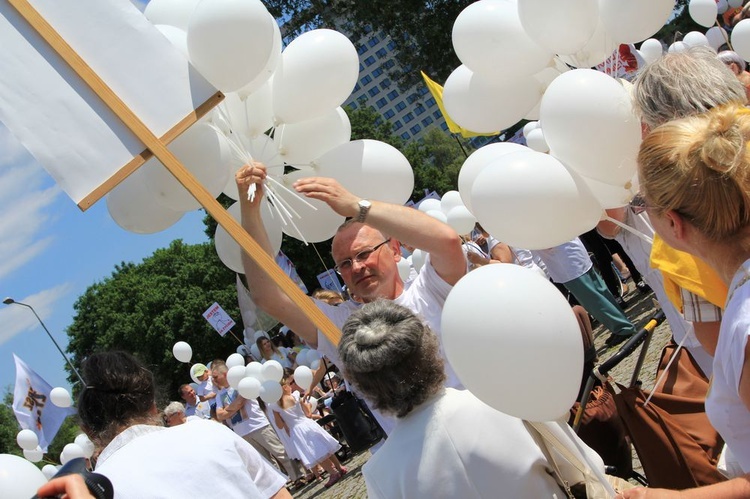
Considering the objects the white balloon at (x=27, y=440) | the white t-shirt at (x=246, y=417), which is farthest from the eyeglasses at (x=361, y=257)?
the white balloon at (x=27, y=440)

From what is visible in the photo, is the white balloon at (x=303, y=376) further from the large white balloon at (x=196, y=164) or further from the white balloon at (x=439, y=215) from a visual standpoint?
the large white balloon at (x=196, y=164)

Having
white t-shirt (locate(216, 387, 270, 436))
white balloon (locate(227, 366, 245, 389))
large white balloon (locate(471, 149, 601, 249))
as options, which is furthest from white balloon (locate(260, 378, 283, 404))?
large white balloon (locate(471, 149, 601, 249))

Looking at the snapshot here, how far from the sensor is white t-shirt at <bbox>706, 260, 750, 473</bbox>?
161 centimetres

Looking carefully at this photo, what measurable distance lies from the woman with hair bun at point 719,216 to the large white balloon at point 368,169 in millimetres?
1682

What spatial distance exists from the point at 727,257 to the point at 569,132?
3.49ft

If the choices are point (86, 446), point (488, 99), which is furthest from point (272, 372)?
point (488, 99)

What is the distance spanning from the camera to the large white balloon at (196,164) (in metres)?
3.16

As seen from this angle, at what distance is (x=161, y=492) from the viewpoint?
2.29 meters

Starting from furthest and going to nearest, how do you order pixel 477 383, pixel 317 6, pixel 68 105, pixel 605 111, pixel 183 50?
pixel 317 6, pixel 183 50, pixel 68 105, pixel 605 111, pixel 477 383

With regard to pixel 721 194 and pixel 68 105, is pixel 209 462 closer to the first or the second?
pixel 68 105

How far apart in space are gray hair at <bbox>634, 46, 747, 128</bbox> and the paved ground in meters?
2.63

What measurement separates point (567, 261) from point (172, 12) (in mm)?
4466

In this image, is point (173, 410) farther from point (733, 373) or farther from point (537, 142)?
point (733, 373)

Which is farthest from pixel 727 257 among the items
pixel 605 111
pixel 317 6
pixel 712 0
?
Answer: pixel 317 6
